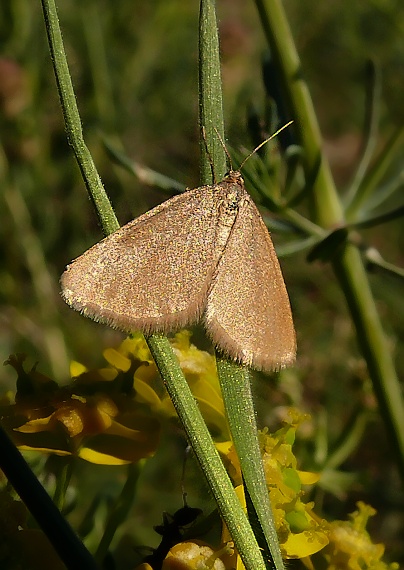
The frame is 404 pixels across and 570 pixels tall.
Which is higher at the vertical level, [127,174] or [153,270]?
[153,270]

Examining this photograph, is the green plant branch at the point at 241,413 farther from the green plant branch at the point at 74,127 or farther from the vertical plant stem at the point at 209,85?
the green plant branch at the point at 74,127

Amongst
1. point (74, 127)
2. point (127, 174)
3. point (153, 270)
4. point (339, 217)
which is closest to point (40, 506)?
point (74, 127)

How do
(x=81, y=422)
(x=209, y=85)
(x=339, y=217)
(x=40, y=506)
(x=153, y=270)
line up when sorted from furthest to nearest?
(x=339, y=217) < (x=153, y=270) < (x=81, y=422) < (x=209, y=85) < (x=40, y=506)

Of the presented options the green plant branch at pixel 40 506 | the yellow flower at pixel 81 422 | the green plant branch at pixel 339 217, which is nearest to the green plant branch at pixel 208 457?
the green plant branch at pixel 40 506

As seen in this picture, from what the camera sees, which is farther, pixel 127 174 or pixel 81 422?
pixel 127 174

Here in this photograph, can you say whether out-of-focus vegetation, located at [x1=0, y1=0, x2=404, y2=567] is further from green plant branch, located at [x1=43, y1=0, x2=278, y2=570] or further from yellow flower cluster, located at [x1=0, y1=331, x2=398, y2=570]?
green plant branch, located at [x1=43, y1=0, x2=278, y2=570]

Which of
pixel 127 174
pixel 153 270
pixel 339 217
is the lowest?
pixel 127 174

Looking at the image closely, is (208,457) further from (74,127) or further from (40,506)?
(74,127)

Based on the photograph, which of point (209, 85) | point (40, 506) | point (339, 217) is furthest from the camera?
point (339, 217)
